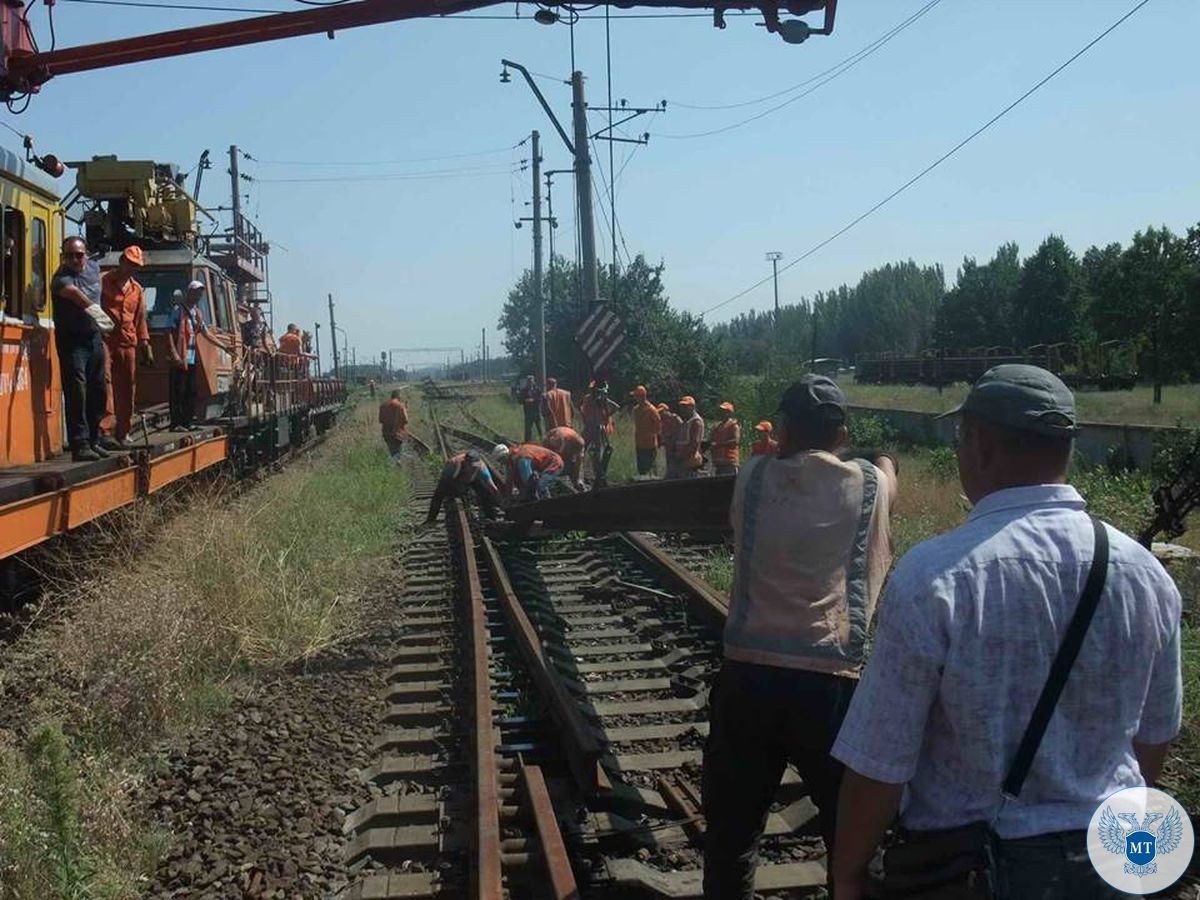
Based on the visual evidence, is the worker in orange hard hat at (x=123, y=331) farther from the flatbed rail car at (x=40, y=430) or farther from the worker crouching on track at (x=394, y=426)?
the worker crouching on track at (x=394, y=426)

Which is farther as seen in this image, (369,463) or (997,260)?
(997,260)

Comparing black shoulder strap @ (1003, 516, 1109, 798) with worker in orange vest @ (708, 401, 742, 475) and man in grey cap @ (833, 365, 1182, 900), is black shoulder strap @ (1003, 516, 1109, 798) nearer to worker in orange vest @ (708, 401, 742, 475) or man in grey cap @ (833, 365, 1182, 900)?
man in grey cap @ (833, 365, 1182, 900)

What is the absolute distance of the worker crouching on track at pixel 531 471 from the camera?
39.5ft

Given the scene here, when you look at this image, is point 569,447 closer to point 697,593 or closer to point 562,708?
point 697,593

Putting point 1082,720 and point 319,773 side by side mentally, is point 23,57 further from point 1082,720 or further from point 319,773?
point 1082,720

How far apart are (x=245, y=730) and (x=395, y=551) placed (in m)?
6.04

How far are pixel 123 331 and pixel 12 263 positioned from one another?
5.15ft

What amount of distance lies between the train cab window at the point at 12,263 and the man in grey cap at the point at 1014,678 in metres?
7.15

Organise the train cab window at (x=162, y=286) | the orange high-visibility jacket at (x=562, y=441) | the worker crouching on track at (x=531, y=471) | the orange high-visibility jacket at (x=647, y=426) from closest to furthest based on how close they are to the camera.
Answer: the worker crouching on track at (x=531, y=471)
the orange high-visibility jacket at (x=562, y=441)
the train cab window at (x=162, y=286)
the orange high-visibility jacket at (x=647, y=426)

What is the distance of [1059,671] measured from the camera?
1904 mm

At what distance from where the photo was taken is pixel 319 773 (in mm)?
5176

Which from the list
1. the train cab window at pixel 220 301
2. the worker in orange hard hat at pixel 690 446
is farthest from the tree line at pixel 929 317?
the train cab window at pixel 220 301

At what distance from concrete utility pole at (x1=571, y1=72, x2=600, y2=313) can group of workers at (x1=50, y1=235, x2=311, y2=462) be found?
8578mm

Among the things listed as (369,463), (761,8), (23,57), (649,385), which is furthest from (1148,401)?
(23,57)
